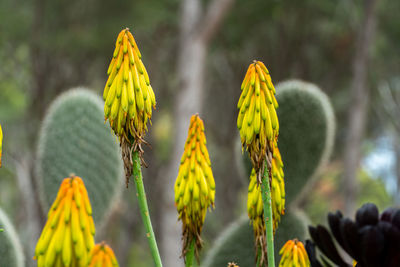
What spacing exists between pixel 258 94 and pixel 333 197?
28.6 feet

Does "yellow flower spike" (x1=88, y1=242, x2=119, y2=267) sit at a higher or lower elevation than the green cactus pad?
lower

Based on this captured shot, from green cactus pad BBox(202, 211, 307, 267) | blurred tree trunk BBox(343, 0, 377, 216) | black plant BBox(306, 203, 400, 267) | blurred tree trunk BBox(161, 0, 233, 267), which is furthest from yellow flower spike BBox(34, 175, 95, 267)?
blurred tree trunk BBox(343, 0, 377, 216)

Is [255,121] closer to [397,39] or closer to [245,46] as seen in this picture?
[245,46]

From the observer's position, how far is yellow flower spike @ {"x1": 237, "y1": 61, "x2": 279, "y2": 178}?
0.45 meters

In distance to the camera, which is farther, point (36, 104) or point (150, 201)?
point (150, 201)

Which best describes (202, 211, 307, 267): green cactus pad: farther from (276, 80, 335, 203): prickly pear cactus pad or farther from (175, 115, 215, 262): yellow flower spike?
(175, 115, 215, 262): yellow flower spike

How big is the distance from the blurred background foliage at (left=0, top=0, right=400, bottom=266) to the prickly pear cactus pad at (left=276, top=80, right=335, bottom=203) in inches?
138

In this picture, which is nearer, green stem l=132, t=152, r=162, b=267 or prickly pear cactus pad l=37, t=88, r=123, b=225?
green stem l=132, t=152, r=162, b=267

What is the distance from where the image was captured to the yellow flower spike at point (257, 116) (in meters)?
0.45

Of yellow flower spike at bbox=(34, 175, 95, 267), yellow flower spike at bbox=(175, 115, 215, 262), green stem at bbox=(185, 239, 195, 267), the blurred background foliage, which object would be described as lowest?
yellow flower spike at bbox=(34, 175, 95, 267)

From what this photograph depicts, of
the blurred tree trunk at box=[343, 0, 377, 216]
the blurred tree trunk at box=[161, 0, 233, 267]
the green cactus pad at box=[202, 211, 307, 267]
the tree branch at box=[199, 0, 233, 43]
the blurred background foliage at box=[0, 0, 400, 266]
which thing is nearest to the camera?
the green cactus pad at box=[202, 211, 307, 267]

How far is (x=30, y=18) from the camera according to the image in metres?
5.43

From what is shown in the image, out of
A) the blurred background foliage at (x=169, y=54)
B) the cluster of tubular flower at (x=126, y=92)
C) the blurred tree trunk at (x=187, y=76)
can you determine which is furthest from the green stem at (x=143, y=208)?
the blurred background foliage at (x=169, y=54)

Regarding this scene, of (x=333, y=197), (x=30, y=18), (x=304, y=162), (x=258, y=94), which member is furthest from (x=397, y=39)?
(x=258, y=94)
